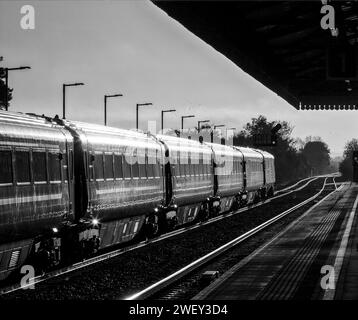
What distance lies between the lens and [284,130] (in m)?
164

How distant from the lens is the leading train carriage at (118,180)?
61.3 ft

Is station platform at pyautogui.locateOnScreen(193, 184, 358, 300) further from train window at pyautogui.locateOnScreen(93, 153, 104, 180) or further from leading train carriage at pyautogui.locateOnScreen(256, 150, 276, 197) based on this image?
leading train carriage at pyautogui.locateOnScreen(256, 150, 276, 197)

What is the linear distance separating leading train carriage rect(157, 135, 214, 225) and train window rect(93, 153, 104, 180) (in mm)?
8497

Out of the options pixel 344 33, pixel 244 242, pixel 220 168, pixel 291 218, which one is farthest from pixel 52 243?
pixel 220 168

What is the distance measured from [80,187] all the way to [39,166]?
8.93ft

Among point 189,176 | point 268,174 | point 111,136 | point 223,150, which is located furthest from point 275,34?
point 268,174

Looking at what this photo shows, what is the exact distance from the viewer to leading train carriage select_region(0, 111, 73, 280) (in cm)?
1373

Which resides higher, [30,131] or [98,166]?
[30,131]

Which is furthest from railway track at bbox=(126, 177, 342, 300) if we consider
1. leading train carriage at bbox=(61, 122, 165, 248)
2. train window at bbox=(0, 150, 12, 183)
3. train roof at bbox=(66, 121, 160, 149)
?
train roof at bbox=(66, 121, 160, 149)

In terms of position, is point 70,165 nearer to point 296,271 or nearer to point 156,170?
point 296,271

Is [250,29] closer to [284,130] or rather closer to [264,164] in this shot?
[264,164]

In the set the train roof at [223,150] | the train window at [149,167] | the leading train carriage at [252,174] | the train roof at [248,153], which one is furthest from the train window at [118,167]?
the train roof at [248,153]

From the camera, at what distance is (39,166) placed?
15406 mm
